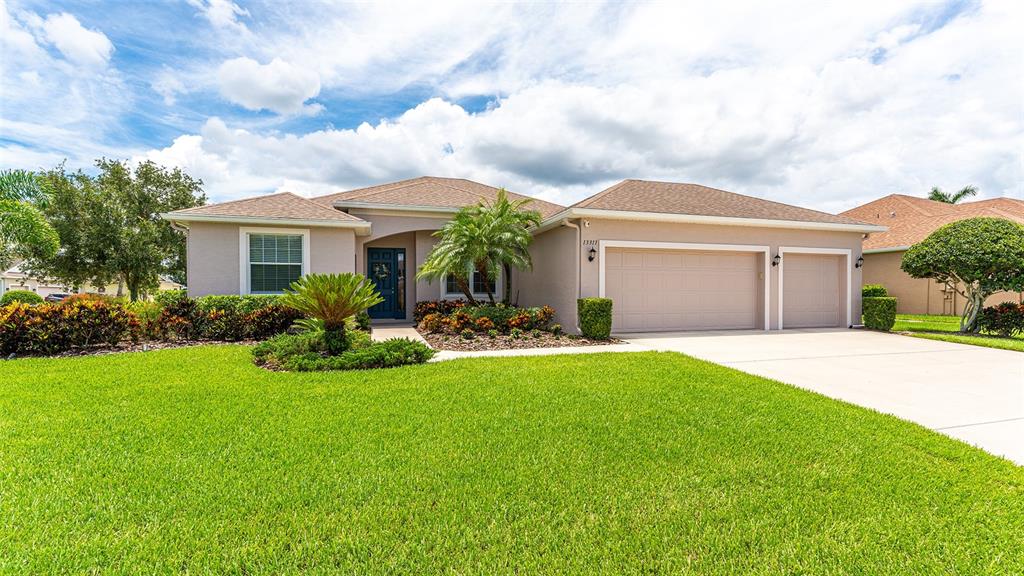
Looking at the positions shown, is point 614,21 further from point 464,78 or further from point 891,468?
point 891,468

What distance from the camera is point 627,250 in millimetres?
11898

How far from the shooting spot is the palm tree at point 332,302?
7457 mm

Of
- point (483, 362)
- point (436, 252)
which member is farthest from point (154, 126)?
point (483, 362)

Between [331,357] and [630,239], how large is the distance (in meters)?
7.78

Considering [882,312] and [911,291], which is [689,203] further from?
[911,291]

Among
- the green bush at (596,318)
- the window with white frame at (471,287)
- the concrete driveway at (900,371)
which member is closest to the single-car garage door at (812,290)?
the concrete driveway at (900,371)

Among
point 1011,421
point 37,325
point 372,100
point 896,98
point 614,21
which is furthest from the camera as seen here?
point 372,100

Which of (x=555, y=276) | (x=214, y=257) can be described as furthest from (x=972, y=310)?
(x=214, y=257)

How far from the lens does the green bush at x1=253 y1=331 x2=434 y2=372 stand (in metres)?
6.89

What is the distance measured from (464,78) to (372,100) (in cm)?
291

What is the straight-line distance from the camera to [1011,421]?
459cm

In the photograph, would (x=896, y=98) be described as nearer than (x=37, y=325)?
No

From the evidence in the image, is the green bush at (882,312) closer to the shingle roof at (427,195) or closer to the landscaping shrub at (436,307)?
the shingle roof at (427,195)

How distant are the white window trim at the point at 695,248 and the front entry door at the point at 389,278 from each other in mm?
7038
